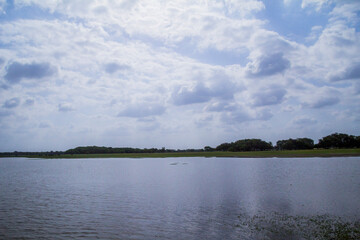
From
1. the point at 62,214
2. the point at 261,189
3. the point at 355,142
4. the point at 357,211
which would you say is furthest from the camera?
the point at 355,142

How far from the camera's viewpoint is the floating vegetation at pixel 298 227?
1703cm

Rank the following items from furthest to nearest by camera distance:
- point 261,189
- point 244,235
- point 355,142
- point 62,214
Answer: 1. point 355,142
2. point 261,189
3. point 62,214
4. point 244,235

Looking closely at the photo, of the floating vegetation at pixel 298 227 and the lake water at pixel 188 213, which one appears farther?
the lake water at pixel 188 213

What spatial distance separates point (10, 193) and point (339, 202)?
1615 inches

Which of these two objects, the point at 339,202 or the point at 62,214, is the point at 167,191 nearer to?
the point at 62,214

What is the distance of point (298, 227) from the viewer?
1891 centimetres

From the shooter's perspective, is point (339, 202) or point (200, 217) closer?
point (200, 217)

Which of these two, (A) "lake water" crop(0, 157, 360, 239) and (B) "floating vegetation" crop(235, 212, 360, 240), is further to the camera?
(A) "lake water" crop(0, 157, 360, 239)

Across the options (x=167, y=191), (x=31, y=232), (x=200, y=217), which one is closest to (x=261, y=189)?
(x=167, y=191)

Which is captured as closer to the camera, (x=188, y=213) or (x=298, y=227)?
(x=298, y=227)

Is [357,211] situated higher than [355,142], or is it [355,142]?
[355,142]

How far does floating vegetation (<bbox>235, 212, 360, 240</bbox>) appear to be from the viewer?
55.9ft

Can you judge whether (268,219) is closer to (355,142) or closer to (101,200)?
(101,200)

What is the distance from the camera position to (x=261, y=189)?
35.3m
